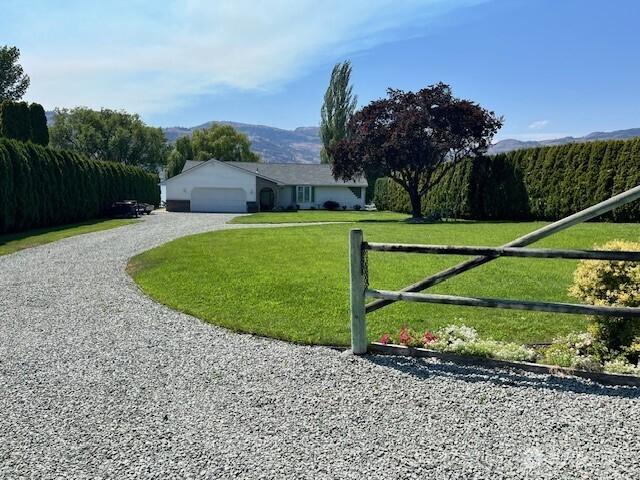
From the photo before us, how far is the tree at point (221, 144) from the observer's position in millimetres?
64062

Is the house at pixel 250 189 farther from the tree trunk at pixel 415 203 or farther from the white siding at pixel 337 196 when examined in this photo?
the tree trunk at pixel 415 203

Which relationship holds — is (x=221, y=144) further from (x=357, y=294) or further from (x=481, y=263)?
(x=481, y=263)

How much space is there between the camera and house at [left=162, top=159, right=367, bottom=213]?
41156 millimetres

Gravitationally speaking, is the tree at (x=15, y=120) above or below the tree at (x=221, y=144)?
below

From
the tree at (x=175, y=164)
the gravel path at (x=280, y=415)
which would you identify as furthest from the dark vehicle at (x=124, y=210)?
the tree at (x=175, y=164)

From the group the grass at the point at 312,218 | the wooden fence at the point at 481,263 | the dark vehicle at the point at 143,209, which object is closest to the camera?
the wooden fence at the point at 481,263

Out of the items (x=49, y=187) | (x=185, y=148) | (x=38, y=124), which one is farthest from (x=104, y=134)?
(x=49, y=187)

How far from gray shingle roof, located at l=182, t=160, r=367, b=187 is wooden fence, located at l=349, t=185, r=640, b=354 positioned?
40841mm

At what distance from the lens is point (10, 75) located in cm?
5056

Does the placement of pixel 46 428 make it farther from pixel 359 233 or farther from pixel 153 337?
pixel 359 233

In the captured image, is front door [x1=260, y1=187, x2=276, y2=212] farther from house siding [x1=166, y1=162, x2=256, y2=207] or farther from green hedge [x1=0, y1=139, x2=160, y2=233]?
green hedge [x1=0, y1=139, x2=160, y2=233]

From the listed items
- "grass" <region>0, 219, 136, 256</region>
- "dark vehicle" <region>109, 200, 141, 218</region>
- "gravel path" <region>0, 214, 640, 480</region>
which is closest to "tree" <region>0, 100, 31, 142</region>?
"dark vehicle" <region>109, 200, 141, 218</region>

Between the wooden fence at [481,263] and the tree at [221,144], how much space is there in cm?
6009

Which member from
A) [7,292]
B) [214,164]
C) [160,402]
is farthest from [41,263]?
[214,164]
